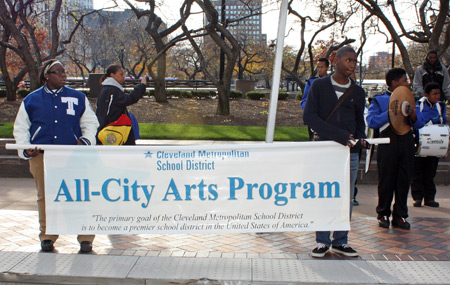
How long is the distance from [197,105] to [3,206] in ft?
50.6

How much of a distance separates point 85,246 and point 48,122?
1.29 metres

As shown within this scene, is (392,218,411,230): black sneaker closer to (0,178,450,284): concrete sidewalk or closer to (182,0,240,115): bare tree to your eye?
(0,178,450,284): concrete sidewalk

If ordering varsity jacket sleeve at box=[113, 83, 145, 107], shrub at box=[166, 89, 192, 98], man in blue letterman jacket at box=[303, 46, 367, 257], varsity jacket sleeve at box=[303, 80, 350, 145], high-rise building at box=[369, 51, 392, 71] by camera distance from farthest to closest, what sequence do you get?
high-rise building at box=[369, 51, 392, 71] < shrub at box=[166, 89, 192, 98] < varsity jacket sleeve at box=[113, 83, 145, 107] < man in blue letterman jacket at box=[303, 46, 367, 257] < varsity jacket sleeve at box=[303, 80, 350, 145]

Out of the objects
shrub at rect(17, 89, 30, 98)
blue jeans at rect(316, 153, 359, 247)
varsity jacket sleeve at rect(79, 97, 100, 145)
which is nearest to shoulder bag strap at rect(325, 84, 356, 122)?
blue jeans at rect(316, 153, 359, 247)

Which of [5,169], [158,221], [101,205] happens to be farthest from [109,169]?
[5,169]

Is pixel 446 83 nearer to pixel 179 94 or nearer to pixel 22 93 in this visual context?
pixel 179 94

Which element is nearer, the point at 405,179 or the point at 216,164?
the point at 216,164

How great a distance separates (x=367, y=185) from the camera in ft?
30.7

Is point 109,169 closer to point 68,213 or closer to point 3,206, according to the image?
point 68,213

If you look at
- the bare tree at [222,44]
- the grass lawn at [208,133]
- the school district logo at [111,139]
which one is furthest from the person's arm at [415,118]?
the bare tree at [222,44]

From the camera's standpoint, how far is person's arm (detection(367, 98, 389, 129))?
6.12 meters

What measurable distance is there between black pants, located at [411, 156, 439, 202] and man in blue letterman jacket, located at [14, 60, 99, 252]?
15.8 feet

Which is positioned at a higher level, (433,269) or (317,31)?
(317,31)

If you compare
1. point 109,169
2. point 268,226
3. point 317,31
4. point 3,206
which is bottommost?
point 3,206
